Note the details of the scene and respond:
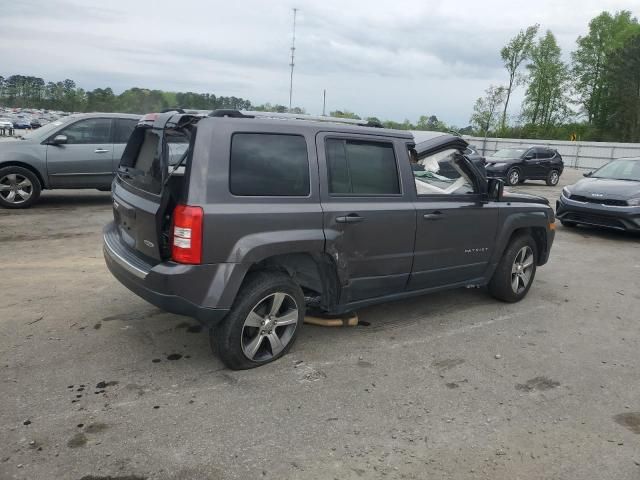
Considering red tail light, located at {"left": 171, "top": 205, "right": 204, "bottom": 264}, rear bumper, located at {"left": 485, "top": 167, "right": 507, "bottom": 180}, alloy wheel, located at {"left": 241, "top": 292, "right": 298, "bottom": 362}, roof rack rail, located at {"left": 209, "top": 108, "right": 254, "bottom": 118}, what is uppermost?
roof rack rail, located at {"left": 209, "top": 108, "right": 254, "bottom": 118}

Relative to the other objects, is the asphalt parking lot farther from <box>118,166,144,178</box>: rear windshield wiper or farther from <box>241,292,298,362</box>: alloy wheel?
<box>118,166,144,178</box>: rear windshield wiper

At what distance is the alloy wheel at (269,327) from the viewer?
3.64 m

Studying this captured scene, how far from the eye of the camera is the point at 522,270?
5488 millimetres

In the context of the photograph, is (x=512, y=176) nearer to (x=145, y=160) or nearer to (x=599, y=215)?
(x=599, y=215)

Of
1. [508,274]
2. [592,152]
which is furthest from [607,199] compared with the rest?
[592,152]

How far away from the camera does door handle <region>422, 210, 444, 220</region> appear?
4.36m

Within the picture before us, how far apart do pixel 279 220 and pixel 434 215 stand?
1538mm

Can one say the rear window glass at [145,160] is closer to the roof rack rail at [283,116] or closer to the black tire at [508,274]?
the roof rack rail at [283,116]

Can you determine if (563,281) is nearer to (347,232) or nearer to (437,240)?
(437,240)

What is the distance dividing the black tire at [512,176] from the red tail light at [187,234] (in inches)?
681

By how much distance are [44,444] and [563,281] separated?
5.84 meters

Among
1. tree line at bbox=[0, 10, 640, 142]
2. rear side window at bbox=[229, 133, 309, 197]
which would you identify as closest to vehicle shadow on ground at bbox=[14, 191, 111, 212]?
rear side window at bbox=[229, 133, 309, 197]

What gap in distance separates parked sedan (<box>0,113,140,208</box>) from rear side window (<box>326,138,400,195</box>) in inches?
274

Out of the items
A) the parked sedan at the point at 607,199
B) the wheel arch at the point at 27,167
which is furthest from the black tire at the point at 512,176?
the wheel arch at the point at 27,167
